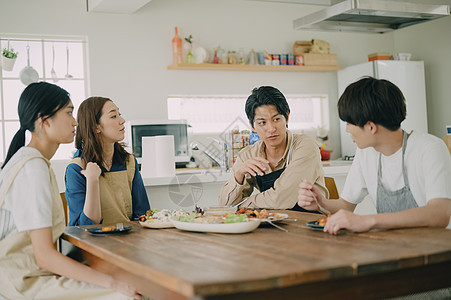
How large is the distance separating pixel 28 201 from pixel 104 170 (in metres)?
0.95

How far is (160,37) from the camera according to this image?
5.75 m

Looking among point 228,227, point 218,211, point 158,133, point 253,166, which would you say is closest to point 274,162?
point 253,166

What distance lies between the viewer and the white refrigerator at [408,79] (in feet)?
20.4

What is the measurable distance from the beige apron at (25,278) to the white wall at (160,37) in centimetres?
387

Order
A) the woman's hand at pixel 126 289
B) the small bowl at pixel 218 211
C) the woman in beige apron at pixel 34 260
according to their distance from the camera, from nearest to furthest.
Answer: the woman's hand at pixel 126 289
the woman in beige apron at pixel 34 260
the small bowl at pixel 218 211

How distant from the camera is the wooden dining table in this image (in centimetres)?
111

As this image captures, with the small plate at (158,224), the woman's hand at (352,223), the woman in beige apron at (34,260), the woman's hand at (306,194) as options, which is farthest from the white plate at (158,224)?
the woman's hand at (352,223)

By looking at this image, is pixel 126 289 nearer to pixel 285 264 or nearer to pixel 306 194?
pixel 285 264

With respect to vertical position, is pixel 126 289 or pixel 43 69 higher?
pixel 43 69

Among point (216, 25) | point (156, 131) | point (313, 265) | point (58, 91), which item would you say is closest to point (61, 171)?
point (156, 131)

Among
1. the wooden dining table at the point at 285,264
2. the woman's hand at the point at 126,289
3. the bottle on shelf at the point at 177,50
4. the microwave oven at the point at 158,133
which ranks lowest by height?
the woman's hand at the point at 126,289

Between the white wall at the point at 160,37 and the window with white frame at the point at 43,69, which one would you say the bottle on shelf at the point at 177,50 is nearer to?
the white wall at the point at 160,37

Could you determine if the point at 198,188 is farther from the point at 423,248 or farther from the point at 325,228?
the point at 423,248

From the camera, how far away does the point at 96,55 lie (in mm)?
5469
